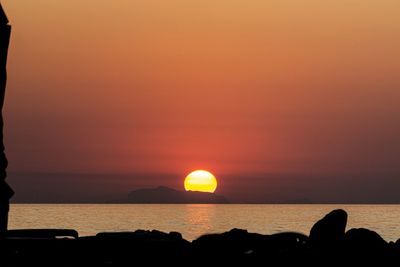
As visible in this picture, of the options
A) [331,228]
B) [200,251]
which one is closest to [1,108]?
[200,251]

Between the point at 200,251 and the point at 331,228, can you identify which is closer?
the point at 200,251

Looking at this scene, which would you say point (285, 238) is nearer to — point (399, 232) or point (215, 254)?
point (215, 254)

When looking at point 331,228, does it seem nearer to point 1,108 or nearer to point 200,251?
point 200,251

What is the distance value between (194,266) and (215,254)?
855mm

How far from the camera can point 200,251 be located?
17.3m

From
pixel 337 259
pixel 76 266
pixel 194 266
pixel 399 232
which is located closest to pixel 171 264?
pixel 194 266

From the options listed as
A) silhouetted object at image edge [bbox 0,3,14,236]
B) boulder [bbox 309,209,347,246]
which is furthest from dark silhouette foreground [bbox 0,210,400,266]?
silhouetted object at image edge [bbox 0,3,14,236]

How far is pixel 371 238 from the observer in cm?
1964

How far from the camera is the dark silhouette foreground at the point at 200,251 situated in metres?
16.0

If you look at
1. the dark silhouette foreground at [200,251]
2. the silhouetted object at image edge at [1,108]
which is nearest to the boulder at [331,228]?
the dark silhouette foreground at [200,251]

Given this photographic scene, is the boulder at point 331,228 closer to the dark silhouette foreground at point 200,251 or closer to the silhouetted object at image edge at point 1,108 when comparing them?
the dark silhouette foreground at point 200,251

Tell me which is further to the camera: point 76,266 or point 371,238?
point 371,238

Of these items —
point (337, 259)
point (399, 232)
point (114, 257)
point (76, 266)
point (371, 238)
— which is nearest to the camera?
point (76, 266)

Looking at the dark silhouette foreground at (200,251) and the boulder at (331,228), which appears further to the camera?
the boulder at (331,228)
